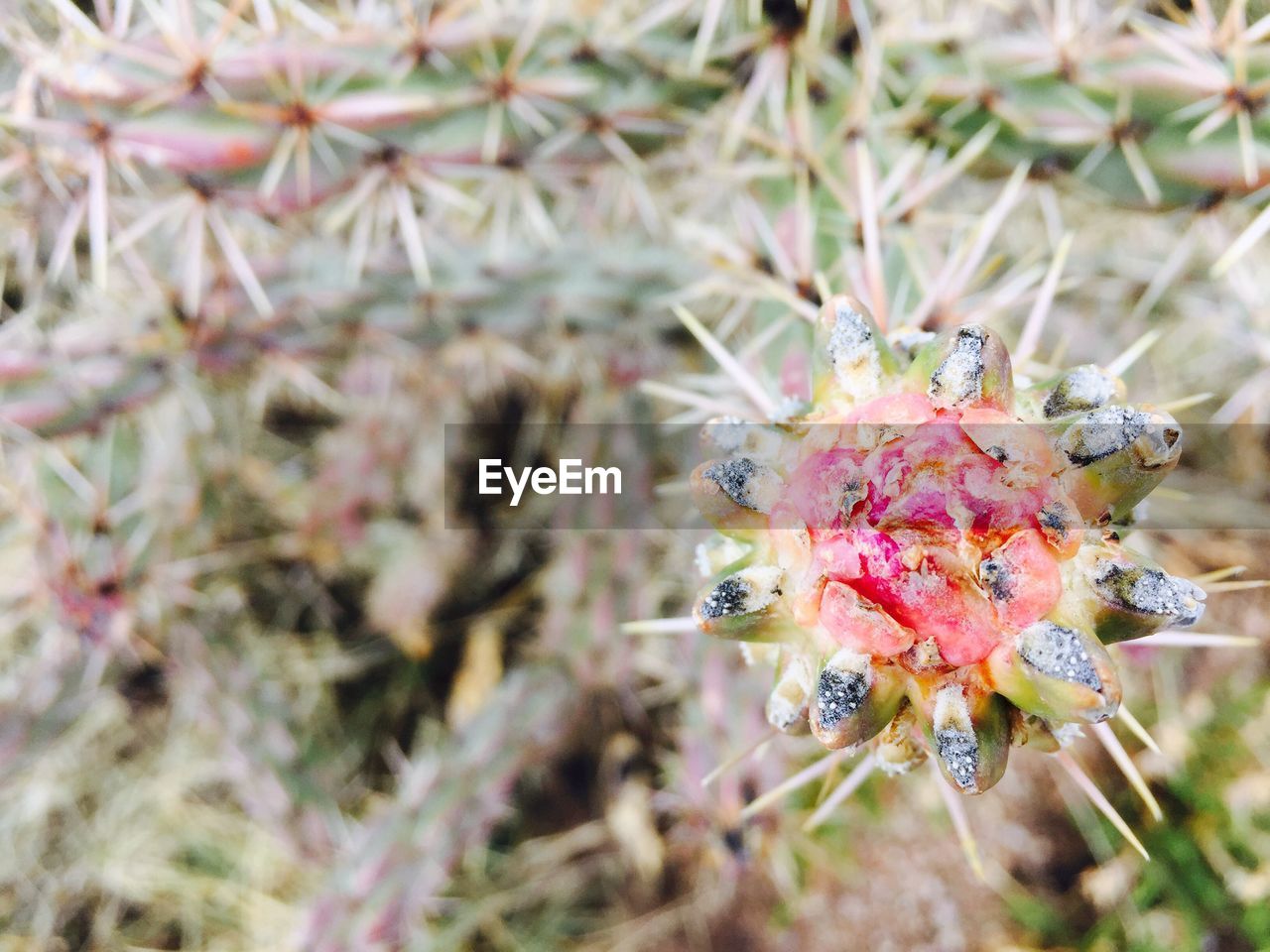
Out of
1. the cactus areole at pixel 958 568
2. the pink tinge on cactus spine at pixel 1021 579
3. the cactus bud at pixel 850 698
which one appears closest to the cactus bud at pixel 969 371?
the cactus areole at pixel 958 568

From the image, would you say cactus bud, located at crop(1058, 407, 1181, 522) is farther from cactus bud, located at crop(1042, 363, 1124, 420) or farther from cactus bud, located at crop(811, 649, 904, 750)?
cactus bud, located at crop(811, 649, 904, 750)

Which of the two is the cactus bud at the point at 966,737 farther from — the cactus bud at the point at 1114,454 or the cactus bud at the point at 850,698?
the cactus bud at the point at 1114,454

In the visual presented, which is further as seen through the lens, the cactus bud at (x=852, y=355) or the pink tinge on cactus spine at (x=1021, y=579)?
the cactus bud at (x=852, y=355)

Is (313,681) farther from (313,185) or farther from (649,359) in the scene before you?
(313,185)

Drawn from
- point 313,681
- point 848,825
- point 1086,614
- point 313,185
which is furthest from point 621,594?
point 1086,614

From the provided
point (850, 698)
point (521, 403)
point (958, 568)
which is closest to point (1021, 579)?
point (958, 568)

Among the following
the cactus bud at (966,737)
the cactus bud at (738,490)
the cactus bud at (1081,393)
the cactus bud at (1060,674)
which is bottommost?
the cactus bud at (966,737)

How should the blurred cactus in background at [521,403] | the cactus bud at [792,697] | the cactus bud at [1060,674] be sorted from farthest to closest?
the blurred cactus in background at [521,403] → the cactus bud at [792,697] → the cactus bud at [1060,674]
